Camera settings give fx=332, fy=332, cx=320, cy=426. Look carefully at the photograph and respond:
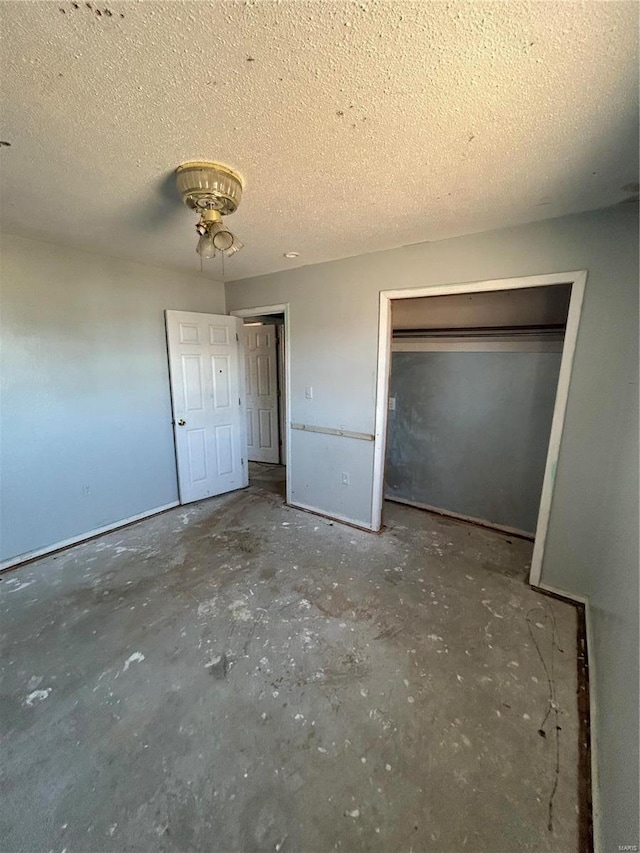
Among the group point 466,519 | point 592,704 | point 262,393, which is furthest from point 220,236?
point 262,393

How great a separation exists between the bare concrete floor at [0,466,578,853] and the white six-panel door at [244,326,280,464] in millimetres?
2550

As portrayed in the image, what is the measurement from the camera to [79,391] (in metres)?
2.67

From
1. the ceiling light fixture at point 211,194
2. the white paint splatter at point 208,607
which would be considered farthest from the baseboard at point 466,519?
the ceiling light fixture at point 211,194

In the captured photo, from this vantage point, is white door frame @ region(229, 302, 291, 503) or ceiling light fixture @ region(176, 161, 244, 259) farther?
white door frame @ region(229, 302, 291, 503)

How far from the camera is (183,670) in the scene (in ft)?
5.36

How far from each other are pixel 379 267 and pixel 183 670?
2.84 metres

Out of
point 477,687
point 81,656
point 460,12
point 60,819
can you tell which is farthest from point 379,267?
point 60,819

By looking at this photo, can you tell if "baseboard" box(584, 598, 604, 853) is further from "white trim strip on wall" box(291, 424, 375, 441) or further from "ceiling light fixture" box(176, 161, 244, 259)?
"ceiling light fixture" box(176, 161, 244, 259)

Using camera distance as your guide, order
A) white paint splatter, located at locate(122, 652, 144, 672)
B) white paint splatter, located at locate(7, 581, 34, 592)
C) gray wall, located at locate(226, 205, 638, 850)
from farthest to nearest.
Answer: white paint splatter, located at locate(7, 581, 34, 592) < white paint splatter, located at locate(122, 652, 144, 672) < gray wall, located at locate(226, 205, 638, 850)

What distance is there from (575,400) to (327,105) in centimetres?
196

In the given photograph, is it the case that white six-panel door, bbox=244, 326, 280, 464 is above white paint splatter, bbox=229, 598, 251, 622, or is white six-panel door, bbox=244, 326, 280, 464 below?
above

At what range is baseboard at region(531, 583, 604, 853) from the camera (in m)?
1.07

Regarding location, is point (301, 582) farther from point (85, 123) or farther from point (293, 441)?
point (85, 123)

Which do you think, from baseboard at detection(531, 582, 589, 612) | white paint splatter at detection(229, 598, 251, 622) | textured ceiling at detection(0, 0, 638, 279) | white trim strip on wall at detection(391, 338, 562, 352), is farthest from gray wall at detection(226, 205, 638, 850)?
white paint splatter at detection(229, 598, 251, 622)
